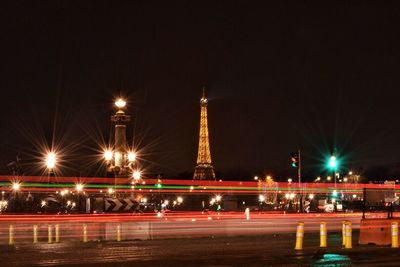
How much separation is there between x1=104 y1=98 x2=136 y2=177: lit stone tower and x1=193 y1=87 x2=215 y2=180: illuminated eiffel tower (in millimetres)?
104114

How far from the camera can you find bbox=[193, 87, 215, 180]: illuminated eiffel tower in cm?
15675

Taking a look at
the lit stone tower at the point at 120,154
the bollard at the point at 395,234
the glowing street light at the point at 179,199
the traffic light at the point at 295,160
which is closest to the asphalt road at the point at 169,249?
the bollard at the point at 395,234

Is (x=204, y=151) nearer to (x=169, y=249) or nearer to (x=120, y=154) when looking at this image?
(x=120, y=154)

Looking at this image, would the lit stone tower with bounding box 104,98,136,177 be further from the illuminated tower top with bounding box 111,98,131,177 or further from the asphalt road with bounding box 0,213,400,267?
the asphalt road with bounding box 0,213,400,267

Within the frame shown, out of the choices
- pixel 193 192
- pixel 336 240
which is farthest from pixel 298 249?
pixel 193 192

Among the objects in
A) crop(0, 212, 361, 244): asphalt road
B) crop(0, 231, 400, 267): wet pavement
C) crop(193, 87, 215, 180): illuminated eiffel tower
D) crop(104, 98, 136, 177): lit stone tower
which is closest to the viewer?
crop(0, 231, 400, 267): wet pavement

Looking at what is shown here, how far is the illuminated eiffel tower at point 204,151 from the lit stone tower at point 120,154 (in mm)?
104114

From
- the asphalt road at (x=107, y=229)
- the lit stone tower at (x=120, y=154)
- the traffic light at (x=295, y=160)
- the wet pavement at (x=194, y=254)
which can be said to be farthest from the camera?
the traffic light at (x=295, y=160)

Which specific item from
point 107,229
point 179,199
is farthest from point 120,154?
point 179,199

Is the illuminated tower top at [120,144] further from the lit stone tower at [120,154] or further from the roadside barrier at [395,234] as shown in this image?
the roadside barrier at [395,234]

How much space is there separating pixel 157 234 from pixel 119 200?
3.36 m

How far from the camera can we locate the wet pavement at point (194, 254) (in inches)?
734

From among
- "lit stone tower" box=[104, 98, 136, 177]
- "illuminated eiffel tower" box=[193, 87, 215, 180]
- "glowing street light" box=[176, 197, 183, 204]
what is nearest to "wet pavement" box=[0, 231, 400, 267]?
"lit stone tower" box=[104, 98, 136, 177]

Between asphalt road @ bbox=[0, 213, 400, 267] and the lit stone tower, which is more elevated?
the lit stone tower
